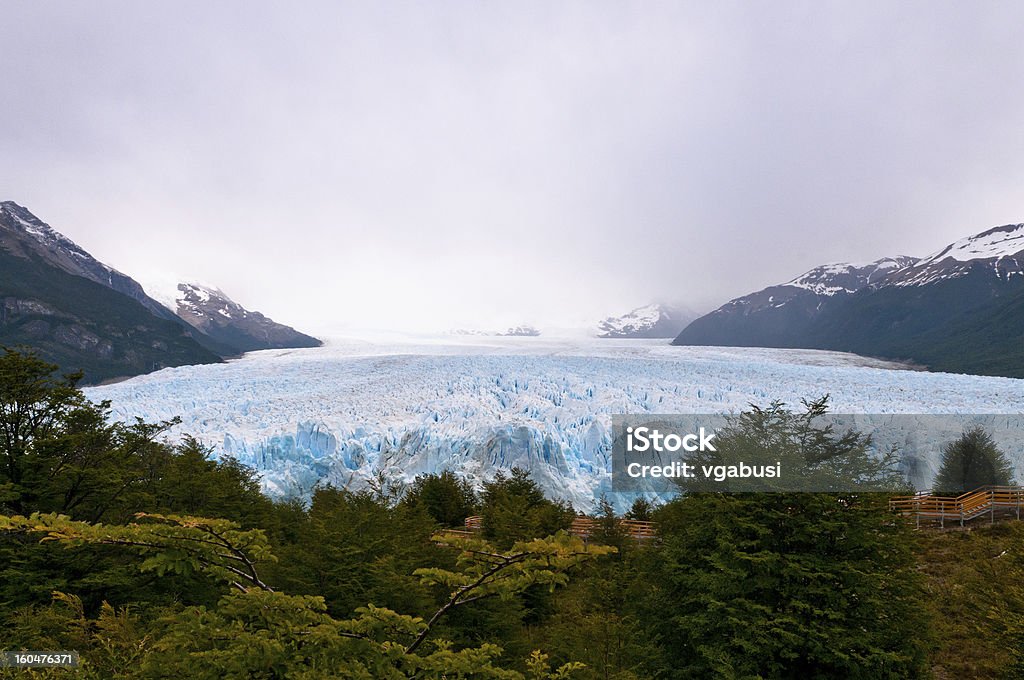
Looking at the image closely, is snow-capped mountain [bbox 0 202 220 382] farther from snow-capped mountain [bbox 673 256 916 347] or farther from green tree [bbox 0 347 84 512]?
snow-capped mountain [bbox 673 256 916 347]

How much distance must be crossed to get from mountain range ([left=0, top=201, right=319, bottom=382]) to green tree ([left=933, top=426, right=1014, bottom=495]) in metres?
88.6

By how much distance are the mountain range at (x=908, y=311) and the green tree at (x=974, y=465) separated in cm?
6860

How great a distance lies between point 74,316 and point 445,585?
118574 mm

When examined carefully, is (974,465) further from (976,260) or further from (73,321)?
(976,260)

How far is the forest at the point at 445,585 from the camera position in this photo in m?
3.04

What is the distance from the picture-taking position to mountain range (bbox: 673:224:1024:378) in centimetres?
9681

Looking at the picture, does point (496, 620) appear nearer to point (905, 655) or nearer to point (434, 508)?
point (905, 655)

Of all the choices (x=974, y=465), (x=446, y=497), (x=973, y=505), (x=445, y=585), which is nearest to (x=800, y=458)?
(x=445, y=585)

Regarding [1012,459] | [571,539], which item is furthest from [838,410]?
[571,539]

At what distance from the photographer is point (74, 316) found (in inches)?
3716

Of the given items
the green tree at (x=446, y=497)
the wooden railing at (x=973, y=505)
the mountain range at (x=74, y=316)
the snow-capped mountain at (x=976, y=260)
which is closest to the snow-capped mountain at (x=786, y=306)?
the snow-capped mountain at (x=976, y=260)

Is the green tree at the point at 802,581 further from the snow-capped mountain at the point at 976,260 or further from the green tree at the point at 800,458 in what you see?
the snow-capped mountain at the point at 976,260

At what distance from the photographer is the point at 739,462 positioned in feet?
25.1

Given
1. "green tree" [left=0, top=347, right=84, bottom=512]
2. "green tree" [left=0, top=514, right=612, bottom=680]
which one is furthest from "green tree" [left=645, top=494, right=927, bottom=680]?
"green tree" [left=0, top=347, right=84, bottom=512]
